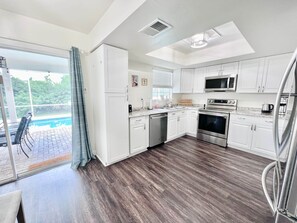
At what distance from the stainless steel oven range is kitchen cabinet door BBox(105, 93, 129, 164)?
2.30m

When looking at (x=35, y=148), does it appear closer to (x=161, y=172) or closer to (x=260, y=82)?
(x=161, y=172)

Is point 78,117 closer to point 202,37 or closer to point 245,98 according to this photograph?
point 202,37

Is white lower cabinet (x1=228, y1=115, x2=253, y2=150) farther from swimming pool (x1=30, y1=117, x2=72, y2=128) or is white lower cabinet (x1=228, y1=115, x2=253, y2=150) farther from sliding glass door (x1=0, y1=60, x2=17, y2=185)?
swimming pool (x1=30, y1=117, x2=72, y2=128)

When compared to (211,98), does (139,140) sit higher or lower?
lower

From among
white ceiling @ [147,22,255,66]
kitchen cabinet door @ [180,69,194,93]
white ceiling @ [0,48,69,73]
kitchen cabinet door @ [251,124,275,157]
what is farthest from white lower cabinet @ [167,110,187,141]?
white ceiling @ [0,48,69,73]

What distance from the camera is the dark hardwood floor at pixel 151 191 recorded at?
146 cm

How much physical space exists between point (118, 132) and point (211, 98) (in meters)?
3.12

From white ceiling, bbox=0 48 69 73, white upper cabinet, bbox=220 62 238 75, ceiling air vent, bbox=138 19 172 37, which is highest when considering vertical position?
white ceiling, bbox=0 48 69 73

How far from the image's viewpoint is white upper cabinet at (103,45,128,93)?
2.23 meters

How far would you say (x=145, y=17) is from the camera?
1445 millimetres

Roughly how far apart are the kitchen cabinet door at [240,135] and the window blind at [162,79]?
7.54 feet

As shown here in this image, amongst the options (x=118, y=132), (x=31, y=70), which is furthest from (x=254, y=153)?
(x=31, y=70)

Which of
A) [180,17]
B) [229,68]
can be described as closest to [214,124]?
[229,68]

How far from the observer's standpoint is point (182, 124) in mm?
3982
